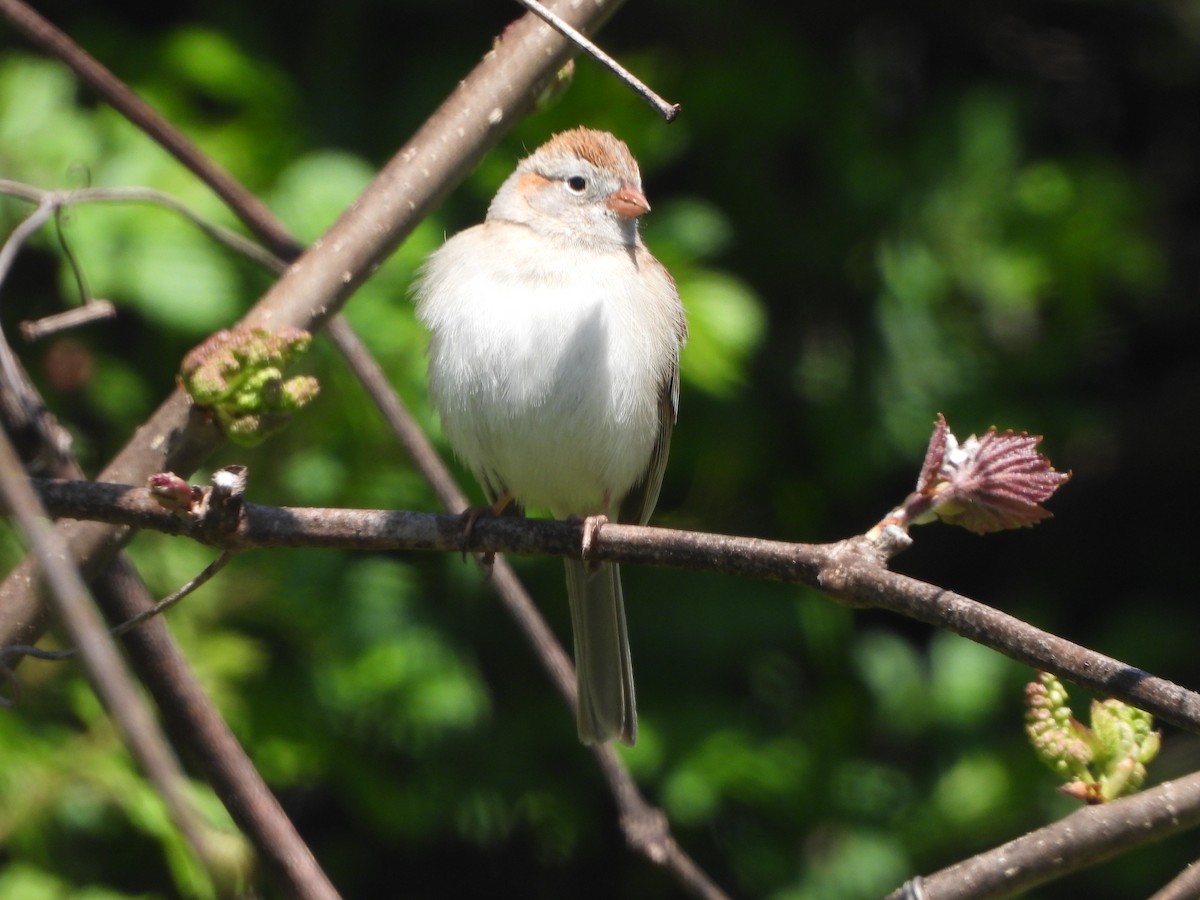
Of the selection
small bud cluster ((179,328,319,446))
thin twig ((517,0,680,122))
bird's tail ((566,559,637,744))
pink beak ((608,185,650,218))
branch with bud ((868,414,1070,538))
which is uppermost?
pink beak ((608,185,650,218))

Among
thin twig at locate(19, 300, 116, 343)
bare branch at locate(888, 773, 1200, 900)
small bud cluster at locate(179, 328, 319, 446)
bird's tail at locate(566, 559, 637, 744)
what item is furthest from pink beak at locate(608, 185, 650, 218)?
bare branch at locate(888, 773, 1200, 900)

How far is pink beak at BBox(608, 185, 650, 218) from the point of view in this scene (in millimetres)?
2807

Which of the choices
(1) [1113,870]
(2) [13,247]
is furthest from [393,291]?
(1) [1113,870]

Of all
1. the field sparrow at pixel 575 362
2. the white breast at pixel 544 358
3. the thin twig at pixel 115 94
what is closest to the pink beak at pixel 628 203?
→ the field sparrow at pixel 575 362

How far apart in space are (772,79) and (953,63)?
1.07 meters

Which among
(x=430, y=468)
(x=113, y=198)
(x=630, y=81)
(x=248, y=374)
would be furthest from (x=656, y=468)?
(x=630, y=81)

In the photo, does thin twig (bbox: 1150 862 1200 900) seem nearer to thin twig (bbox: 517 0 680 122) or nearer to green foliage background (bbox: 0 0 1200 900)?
thin twig (bbox: 517 0 680 122)

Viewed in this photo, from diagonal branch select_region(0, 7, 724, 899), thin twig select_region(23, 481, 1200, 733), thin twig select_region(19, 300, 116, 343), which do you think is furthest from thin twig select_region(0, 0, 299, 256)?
thin twig select_region(23, 481, 1200, 733)

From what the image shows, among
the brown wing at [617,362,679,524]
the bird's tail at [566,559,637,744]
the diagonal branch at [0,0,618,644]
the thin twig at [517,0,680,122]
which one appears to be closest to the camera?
the thin twig at [517,0,680,122]

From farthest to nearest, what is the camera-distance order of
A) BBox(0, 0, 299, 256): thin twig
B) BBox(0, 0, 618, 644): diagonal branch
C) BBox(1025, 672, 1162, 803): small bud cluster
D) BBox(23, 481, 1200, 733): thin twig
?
BBox(0, 0, 299, 256): thin twig, BBox(0, 0, 618, 644): diagonal branch, BBox(1025, 672, 1162, 803): small bud cluster, BBox(23, 481, 1200, 733): thin twig

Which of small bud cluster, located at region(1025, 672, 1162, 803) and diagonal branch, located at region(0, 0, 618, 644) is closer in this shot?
small bud cluster, located at region(1025, 672, 1162, 803)

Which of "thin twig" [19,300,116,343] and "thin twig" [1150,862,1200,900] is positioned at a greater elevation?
"thin twig" [19,300,116,343]

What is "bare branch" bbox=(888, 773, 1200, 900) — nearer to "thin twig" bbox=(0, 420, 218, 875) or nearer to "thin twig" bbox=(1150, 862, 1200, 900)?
"thin twig" bbox=(1150, 862, 1200, 900)

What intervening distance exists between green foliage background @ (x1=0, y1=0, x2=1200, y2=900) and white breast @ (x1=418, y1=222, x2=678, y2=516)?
0.51m
